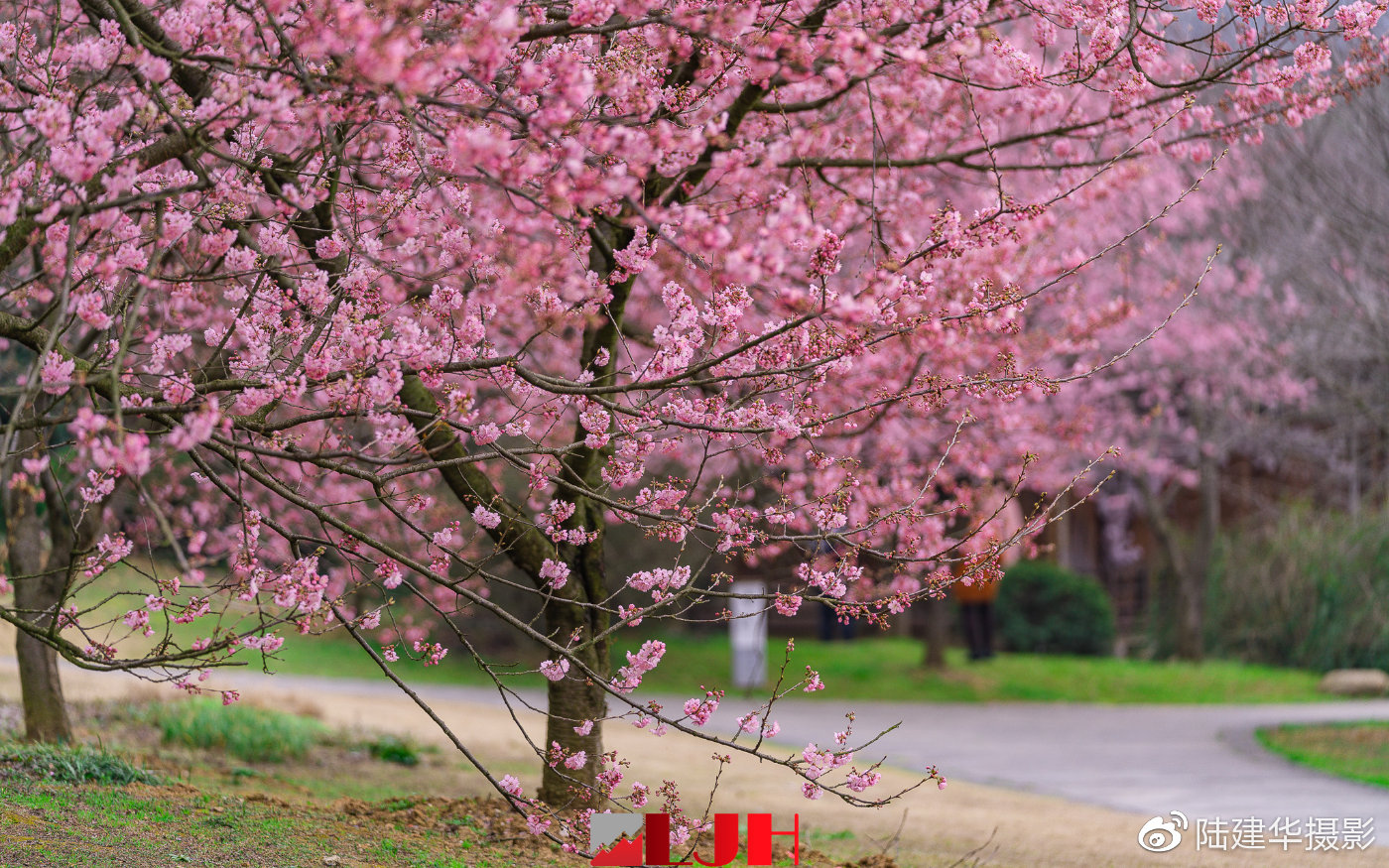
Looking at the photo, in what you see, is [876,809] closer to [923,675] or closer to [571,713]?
[571,713]

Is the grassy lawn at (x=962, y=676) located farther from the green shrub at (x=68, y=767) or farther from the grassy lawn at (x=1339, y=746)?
the green shrub at (x=68, y=767)

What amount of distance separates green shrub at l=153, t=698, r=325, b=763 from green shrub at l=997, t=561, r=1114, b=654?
12344 millimetres

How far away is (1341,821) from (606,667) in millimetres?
4659

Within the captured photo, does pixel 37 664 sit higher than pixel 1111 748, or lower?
higher

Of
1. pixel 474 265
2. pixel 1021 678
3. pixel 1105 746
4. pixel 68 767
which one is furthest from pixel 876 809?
pixel 1021 678

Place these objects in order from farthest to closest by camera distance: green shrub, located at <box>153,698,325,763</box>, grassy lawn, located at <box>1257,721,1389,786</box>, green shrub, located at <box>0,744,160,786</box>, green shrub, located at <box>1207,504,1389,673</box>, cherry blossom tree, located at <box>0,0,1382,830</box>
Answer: green shrub, located at <box>1207,504,1389,673</box> < grassy lawn, located at <box>1257,721,1389,786</box> < green shrub, located at <box>153,698,325,763</box> < green shrub, located at <box>0,744,160,786</box> < cherry blossom tree, located at <box>0,0,1382,830</box>

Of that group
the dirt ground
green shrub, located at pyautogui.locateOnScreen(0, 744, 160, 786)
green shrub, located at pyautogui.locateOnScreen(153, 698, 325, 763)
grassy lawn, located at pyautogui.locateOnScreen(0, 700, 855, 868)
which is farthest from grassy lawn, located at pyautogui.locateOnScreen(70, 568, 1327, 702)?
green shrub, located at pyautogui.locateOnScreen(0, 744, 160, 786)

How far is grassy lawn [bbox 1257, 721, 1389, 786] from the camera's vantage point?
386 inches

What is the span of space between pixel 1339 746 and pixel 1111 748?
1.88 meters

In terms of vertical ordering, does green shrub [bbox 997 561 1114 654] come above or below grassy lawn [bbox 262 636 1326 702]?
above

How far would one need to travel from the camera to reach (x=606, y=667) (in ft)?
19.8

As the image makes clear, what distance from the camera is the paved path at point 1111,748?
337 inches

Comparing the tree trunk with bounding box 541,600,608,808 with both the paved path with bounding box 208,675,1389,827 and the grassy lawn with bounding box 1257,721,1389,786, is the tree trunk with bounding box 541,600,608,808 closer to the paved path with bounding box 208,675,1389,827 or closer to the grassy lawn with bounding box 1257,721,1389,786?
the paved path with bounding box 208,675,1389,827

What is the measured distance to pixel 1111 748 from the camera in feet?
37.3
